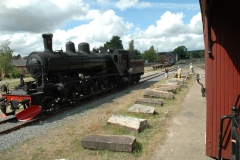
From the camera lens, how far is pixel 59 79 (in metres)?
10.4

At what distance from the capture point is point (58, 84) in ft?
32.2

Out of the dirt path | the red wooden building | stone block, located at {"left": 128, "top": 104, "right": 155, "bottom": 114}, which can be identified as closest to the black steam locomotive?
stone block, located at {"left": 128, "top": 104, "right": 155, "bottom": 114}

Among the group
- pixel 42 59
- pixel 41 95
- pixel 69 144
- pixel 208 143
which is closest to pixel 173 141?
pixel 208 143

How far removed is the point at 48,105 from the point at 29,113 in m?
1.12

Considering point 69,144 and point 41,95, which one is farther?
point 41,95

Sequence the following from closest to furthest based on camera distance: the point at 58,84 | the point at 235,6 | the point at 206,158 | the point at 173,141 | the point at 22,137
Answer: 1. the point at 235,6
2. the point at 206,158
3. the point at 173,141
4. the point at 22,137
5. the point at 58,84

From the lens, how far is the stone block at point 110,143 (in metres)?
4.93

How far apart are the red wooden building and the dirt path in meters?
1.14

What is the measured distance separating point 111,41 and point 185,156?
9362 cm

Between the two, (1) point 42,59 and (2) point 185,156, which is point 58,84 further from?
(2) point 185,156

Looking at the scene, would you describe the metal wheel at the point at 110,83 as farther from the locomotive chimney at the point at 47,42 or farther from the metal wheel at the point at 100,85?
the locomotive chimney at the point at 47,42

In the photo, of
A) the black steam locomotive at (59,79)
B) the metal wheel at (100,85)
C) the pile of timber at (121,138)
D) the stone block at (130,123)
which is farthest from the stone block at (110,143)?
the metal wheel at (100,85)

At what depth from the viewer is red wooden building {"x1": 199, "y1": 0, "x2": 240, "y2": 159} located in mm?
3322

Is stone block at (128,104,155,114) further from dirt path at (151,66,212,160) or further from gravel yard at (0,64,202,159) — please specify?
gravel yard at (0,64,202,159)
